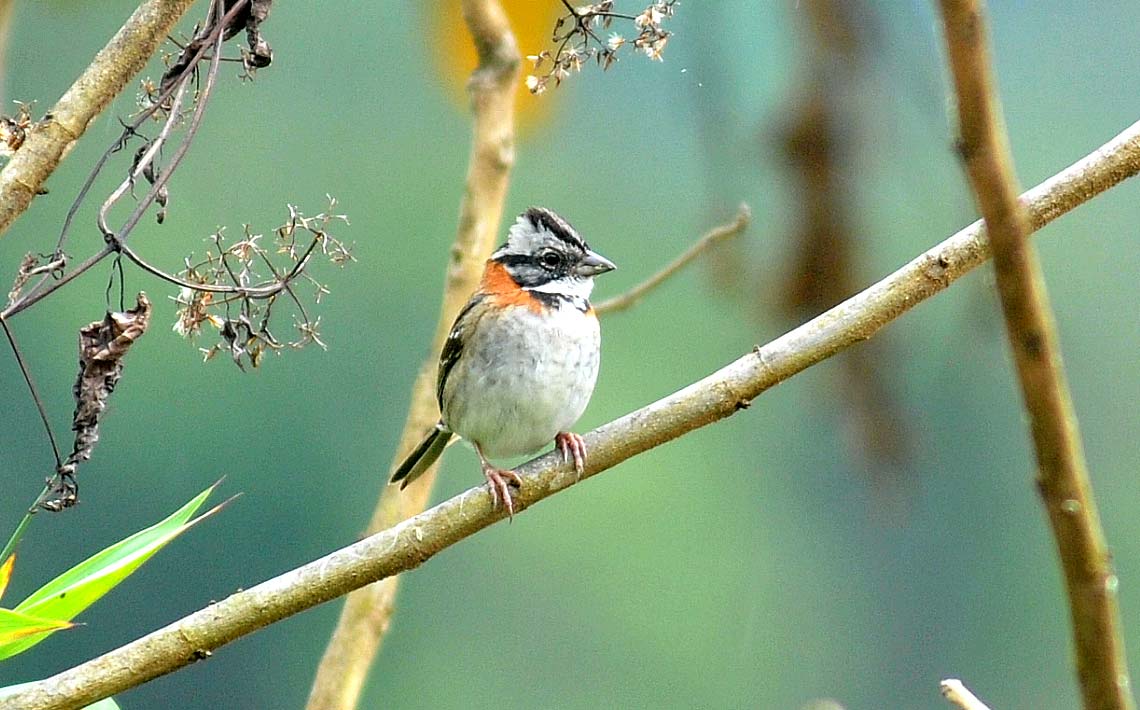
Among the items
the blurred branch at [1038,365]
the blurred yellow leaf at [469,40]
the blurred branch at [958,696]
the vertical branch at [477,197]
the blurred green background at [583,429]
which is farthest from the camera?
the blurred green background at [583,429]

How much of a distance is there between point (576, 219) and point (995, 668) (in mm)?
1537

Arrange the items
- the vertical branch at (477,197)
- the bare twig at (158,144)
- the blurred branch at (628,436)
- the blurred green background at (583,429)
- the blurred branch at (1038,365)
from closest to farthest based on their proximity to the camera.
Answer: the blurred branch at (1038,365) < the bare twig at (158,144) < the blurred branch at (628,436) < the vertical branch at (477,197) < the blurred green background at (583,429)

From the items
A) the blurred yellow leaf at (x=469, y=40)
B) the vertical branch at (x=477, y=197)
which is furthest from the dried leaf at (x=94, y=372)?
the blurred yellow leaf at (x=469, y=40)

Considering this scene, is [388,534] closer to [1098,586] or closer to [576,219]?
[1098,586]

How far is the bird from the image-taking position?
169 centimetres

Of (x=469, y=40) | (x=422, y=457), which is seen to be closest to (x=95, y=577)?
(x=422, y=457)

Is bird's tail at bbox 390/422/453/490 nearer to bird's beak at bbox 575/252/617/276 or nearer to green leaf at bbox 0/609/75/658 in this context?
bird's beak at bbox 575/252/617/276

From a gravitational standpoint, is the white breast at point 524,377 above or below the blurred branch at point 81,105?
above

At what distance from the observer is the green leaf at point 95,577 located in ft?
3.91

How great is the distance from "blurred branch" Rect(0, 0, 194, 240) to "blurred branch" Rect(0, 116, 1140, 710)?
369 mm

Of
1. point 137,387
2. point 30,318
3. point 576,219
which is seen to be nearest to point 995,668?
point 576,219

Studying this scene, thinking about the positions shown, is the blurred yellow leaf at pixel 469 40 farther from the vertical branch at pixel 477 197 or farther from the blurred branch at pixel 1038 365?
the blurred branch at pixel 1038 365

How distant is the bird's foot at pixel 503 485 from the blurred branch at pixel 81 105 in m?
0.48

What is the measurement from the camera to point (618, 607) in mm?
3322
